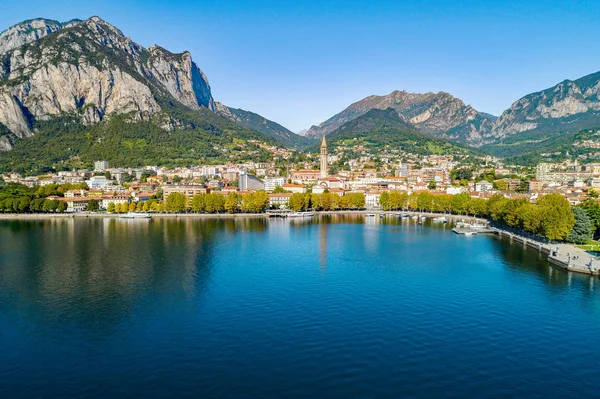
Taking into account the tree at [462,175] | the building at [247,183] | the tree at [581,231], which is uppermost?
the tree at [462,175]

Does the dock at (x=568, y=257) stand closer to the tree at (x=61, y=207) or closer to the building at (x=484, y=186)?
the building at (x=484, y=186)

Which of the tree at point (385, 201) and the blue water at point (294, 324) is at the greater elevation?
the tree at point (385, 201)

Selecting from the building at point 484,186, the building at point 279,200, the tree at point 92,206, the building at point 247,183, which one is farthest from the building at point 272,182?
the building at point 484,186

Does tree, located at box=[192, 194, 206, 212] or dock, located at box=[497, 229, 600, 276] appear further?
tree, located at box=[192, 194, 206, 212]

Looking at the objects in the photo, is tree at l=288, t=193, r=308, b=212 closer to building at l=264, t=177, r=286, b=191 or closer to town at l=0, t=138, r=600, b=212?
town at l=0, t=138, r=600, b=212

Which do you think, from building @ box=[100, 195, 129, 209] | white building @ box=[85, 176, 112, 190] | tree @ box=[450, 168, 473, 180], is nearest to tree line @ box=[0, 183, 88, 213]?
building @ box=[100, 195, 129, 209]

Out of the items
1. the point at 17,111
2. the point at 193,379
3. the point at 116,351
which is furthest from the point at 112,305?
the point at 17,111

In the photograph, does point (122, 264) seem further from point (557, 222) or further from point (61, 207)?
point (61, 207)

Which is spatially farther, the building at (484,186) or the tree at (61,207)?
the building at (484,186)

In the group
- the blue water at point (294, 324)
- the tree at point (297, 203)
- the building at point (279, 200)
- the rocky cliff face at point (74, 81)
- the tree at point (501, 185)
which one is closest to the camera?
the blue water at point (294, 324)
